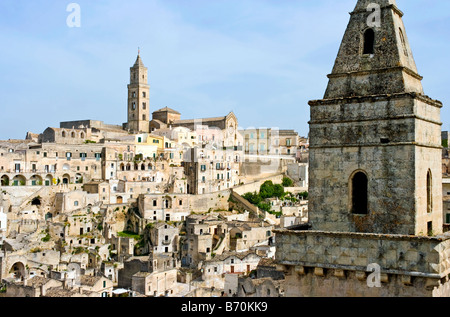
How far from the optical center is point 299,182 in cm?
6938

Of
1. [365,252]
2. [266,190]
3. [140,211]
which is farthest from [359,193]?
[266,190]

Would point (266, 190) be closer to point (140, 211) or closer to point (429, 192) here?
point (140, 211)

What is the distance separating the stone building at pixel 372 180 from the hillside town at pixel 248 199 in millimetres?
25

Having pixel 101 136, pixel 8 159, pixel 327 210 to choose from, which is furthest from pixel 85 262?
pixel 327 210

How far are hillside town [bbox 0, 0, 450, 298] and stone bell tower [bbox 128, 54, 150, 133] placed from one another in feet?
0.61

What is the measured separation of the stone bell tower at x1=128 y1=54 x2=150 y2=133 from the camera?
3248 inches

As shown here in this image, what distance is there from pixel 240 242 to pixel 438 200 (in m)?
38.1

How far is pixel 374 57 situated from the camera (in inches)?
399

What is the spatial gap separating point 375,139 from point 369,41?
2054 mm

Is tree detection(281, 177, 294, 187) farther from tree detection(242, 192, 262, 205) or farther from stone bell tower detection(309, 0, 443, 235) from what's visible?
stone bell tower detection(309, 0, 443, 235)

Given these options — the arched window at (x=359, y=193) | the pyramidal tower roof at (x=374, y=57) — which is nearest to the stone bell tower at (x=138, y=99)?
the pyramidal tower roof at (x=374, y=57)

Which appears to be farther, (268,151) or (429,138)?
(268,151)

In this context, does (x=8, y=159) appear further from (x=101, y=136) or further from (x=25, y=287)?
(x=25, y=287)

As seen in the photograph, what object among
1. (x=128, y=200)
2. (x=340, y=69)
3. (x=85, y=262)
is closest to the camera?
(x=340, y=69)
